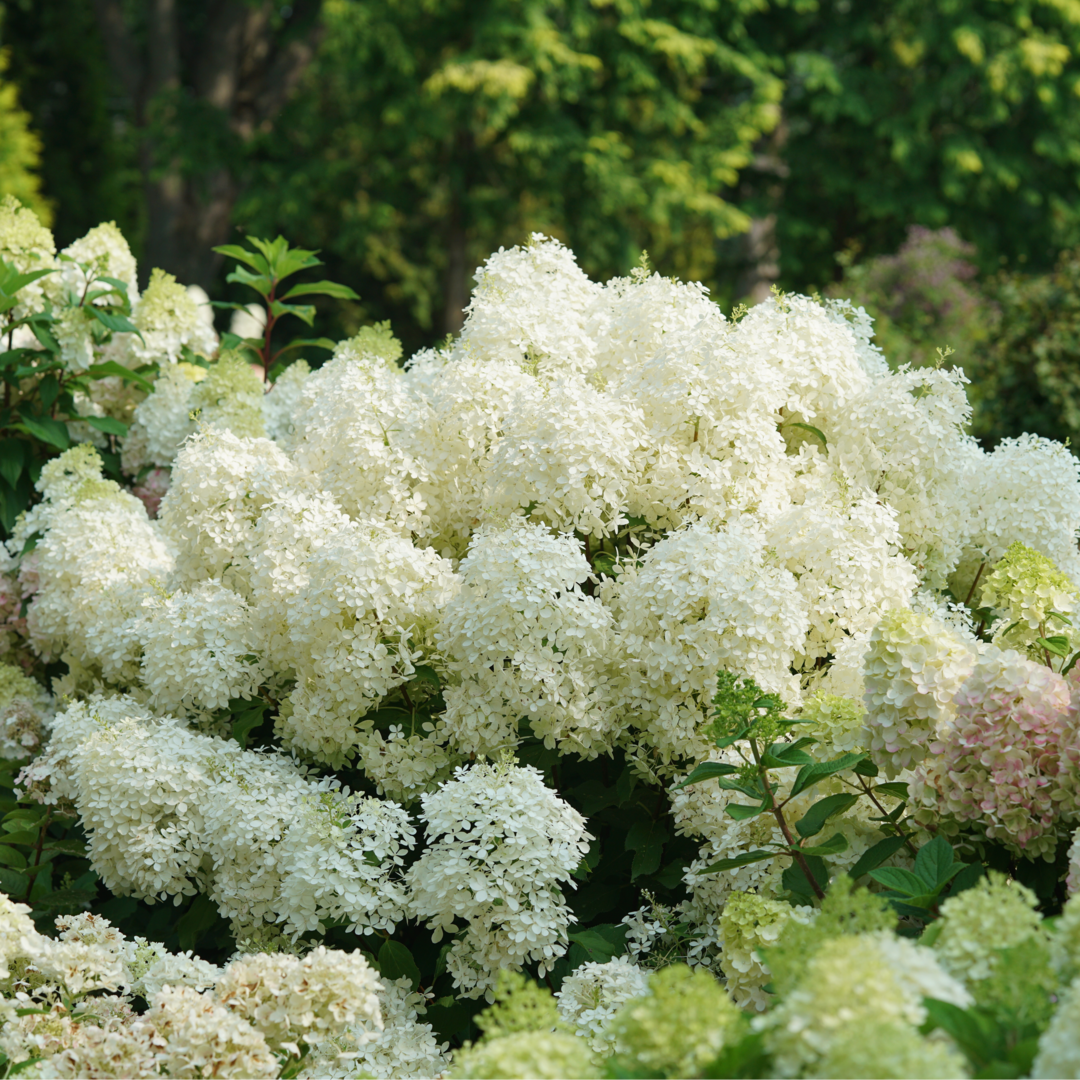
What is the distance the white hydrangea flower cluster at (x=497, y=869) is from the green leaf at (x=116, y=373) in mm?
2328

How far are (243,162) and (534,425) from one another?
551 inches

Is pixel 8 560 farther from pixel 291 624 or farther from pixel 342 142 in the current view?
pixel 342 142

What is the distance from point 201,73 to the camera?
16.0m

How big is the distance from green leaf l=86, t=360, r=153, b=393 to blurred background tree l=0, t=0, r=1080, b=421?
380 inches

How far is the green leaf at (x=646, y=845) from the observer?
8.60 ft

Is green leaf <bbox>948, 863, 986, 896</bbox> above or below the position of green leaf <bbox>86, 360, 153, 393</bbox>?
below

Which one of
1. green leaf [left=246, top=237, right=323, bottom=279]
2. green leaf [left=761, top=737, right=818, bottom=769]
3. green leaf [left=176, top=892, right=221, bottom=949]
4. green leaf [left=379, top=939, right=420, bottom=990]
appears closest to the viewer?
green leaf [left=761, top=737, right=818, bottom=769]

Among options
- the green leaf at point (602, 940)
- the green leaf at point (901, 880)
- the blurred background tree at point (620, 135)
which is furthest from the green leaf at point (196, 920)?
the blurred background tree at point (620, 135)

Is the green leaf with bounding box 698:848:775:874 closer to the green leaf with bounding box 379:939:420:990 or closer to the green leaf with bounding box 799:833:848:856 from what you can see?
the green leaf with bounding box 799:833:848:856

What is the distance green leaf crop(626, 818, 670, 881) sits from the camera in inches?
103

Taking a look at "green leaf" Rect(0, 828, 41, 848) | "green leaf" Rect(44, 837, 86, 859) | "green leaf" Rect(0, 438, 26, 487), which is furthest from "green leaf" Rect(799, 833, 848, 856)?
"green leaf" Rect(0, 438, 26, 487)

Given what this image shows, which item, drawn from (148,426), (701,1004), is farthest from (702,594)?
(148,426)

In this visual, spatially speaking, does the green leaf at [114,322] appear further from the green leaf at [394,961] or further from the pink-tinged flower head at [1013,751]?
the pink-tinged flower head at [1013,751]

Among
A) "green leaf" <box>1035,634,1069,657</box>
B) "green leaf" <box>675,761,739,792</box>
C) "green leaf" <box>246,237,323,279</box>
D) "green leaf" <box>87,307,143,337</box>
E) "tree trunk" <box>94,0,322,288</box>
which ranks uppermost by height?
"tree trunk" <box>94,0,322,288</box>
